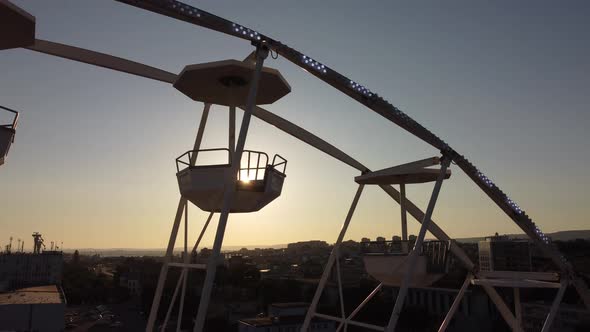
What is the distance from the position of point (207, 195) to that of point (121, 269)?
189562 mm

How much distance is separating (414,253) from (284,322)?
198 feet

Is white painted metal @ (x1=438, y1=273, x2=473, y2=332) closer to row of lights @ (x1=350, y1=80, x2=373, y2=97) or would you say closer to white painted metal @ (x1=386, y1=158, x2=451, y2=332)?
white painted metal @ (x1=386, y1=158, x2=451, y2=332)

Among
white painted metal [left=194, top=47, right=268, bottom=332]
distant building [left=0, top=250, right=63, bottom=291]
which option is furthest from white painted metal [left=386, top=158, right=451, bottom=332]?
distant building [left=0, top=250, right=63, bottom=291]

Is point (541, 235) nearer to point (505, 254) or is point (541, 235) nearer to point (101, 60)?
point (505, 254)

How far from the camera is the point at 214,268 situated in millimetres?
11500

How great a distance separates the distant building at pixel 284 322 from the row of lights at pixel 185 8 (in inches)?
2603

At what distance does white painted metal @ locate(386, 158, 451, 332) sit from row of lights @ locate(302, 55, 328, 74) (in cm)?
700

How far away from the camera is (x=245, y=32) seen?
1289cm

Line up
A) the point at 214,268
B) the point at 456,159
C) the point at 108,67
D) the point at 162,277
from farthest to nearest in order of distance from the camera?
1. the point at 456,159
2. the point at 162,277
3. the point at 108,67
4. the point at 214,268

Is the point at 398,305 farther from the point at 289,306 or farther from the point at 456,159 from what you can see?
the point at 289,306

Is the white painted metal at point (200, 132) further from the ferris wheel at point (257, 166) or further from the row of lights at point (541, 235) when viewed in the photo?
the row of lights at point (541, 235)

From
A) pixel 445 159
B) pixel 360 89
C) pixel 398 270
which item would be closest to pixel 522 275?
pixel 398 270

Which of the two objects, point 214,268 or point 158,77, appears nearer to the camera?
point 214,268

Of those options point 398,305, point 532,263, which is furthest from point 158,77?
point 532,263
